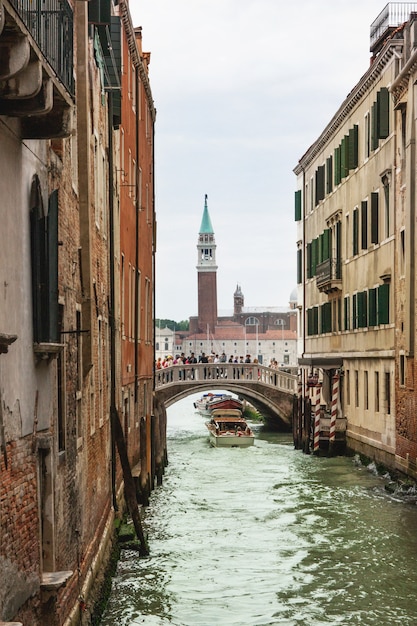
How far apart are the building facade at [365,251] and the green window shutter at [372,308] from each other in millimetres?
23

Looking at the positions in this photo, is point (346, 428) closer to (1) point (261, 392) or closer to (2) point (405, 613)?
(1) point (261, 392)

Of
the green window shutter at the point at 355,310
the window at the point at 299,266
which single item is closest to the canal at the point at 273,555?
the green window shutter at the point at 355,310

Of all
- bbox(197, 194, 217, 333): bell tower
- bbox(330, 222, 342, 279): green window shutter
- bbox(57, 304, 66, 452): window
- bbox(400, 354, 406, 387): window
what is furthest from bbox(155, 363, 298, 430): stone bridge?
bbox(197, 194, 217, 333): bell tower

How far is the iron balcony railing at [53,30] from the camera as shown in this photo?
6605 millimetres

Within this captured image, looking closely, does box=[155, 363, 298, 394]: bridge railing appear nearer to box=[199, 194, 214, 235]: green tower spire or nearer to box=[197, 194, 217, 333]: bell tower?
box=[197, 194, 217, 333]: bell tower

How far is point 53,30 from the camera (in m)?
7.71

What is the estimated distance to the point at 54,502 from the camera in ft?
26.7

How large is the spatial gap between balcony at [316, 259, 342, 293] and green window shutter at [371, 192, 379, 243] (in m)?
4.66

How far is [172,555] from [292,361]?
420ft

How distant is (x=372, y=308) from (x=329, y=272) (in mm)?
5253

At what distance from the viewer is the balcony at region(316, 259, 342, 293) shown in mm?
29859

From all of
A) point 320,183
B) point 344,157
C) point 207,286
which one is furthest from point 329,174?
point 207,286

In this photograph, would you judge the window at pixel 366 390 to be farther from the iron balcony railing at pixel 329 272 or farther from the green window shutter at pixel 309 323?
the green window shutter at pixel 309 323

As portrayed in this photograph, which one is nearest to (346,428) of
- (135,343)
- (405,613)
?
(135,343)
